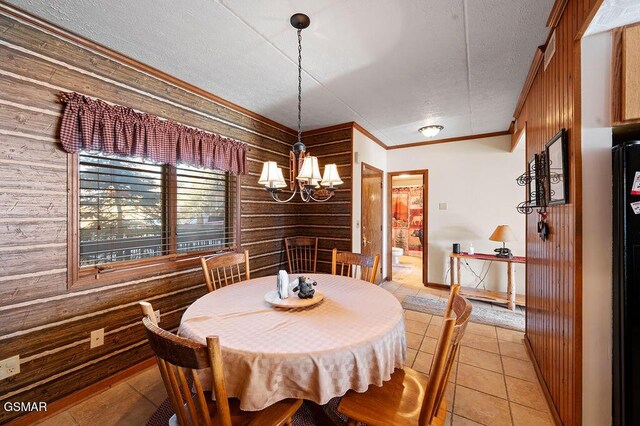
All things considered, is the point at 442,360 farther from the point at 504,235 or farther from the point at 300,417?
the point at 504,235

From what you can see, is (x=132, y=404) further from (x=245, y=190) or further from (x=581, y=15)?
(x=581, y=15)

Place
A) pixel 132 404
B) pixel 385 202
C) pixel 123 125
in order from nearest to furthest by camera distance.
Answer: pixel 132 404 → pixel 123 125 → pixel 385 202

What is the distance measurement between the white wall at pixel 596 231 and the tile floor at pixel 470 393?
0.57m

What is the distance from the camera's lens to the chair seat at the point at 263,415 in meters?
1.04

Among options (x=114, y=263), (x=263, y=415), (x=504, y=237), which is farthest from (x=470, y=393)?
(x=114, y=263)

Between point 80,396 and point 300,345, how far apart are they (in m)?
1.91

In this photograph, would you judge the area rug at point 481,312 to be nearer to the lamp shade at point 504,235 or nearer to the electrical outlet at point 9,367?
the lamp shade at point 504,235

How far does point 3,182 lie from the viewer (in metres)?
1.53

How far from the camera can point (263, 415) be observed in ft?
3.52

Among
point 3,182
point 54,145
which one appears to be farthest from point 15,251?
point 54,145

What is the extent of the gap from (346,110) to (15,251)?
3079 millimetres

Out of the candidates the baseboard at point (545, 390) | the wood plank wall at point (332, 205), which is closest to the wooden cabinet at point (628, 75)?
the baseboard at point (545, 390)

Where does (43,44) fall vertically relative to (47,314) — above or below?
above

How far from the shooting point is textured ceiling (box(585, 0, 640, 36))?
3.57 feet
